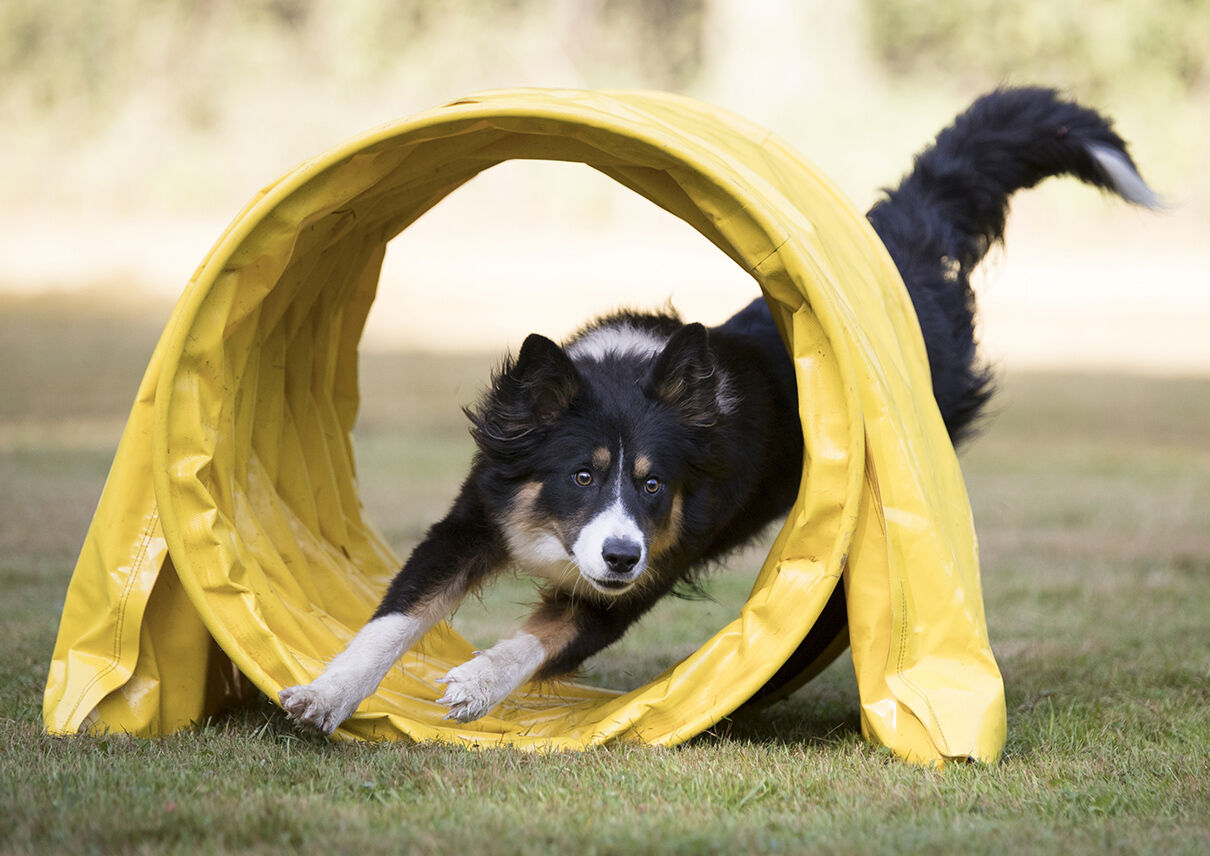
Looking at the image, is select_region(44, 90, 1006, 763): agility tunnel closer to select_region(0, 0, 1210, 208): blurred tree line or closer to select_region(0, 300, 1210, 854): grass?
select_region(0, 300, 1210, 854): grass

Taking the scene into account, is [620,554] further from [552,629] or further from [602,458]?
[552,629]

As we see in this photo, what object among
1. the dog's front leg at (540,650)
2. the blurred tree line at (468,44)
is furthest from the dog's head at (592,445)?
the blurred tree line at (468,44)

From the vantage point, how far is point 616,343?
4.75m

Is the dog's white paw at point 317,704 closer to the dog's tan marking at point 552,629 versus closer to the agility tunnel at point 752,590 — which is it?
the agility tunnel at point 752,590

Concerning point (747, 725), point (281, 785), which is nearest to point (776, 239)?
point (747, 725)

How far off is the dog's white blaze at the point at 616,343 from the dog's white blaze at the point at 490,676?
1090 mm

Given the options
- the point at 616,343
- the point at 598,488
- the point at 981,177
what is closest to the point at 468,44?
the point at 981,177

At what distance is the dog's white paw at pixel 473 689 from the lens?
4.06 m

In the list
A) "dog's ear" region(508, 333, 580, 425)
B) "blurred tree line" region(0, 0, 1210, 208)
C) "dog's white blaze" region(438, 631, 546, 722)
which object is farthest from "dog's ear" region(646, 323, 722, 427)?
"blurred tree line" region(0, 0, 1210, 208)

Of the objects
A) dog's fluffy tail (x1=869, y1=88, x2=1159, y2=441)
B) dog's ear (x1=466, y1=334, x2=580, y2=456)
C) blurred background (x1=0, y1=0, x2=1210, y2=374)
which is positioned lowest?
dog's ear (x1=466, y1=334, x2=580, y2=456)

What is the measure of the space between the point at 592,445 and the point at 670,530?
17.4 inches

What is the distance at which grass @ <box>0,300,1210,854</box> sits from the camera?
3.11 meters

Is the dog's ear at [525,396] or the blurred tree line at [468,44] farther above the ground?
the blurred tree line at [468,44]

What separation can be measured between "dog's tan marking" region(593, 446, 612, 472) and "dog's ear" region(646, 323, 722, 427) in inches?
11.5
